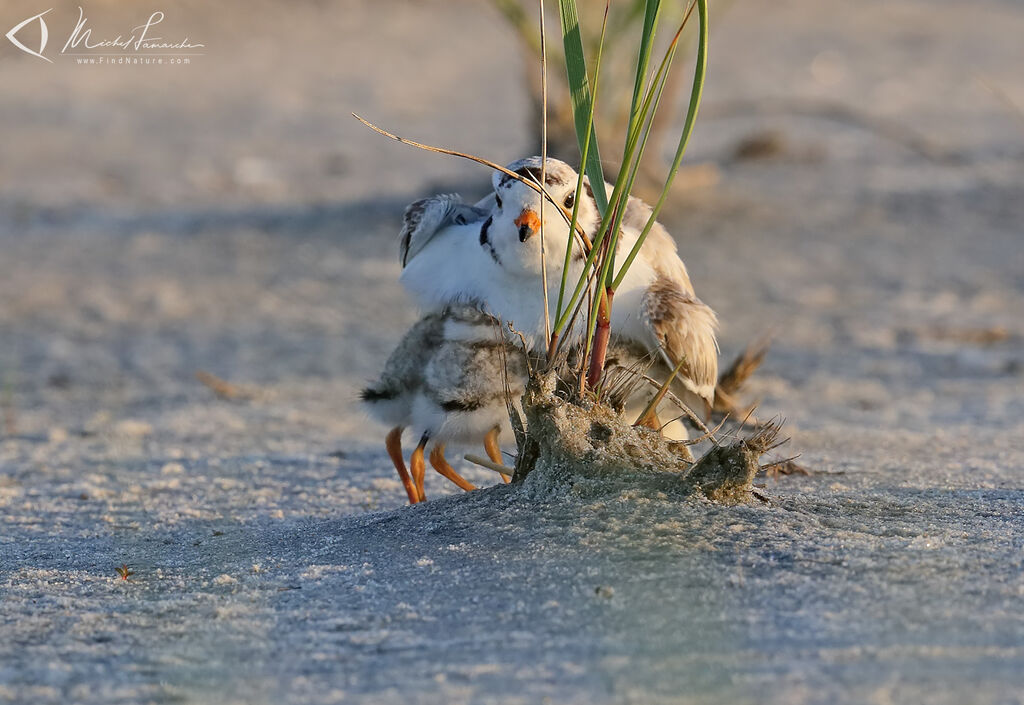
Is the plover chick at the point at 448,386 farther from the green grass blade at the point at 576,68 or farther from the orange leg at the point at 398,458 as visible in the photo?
the green grass blade at the point at 576,68

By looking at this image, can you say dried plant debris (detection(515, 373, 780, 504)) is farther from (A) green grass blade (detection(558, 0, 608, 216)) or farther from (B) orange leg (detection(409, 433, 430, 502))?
(B) orange leg (detection(409, 433, 430, 502))

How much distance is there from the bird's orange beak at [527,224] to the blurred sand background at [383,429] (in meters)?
0.68

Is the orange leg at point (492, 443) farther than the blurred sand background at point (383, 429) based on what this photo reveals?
Yes

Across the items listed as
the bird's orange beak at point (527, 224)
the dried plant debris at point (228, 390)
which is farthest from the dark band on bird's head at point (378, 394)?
the dried plant debris at point (228, 390)

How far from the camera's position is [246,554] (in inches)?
109

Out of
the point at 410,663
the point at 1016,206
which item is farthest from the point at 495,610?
the point at 1016,206

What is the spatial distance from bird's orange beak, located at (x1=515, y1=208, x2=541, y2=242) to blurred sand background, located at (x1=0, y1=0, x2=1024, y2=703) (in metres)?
0.68

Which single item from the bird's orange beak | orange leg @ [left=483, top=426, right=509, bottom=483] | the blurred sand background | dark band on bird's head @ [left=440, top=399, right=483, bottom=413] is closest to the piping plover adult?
the bird's orange beak

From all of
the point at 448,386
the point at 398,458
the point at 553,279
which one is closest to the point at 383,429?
the point at 398,458

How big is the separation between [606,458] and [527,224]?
2.34 feet

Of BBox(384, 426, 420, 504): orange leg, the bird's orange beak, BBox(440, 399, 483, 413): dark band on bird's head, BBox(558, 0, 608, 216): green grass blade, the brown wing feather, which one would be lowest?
BBox(384, 426, 420, 504): orange leg

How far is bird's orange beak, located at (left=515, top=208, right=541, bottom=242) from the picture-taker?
3078 mm

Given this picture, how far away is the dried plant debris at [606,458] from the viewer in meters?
2.62

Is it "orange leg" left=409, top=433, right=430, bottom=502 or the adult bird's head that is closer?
the adult bird's head
